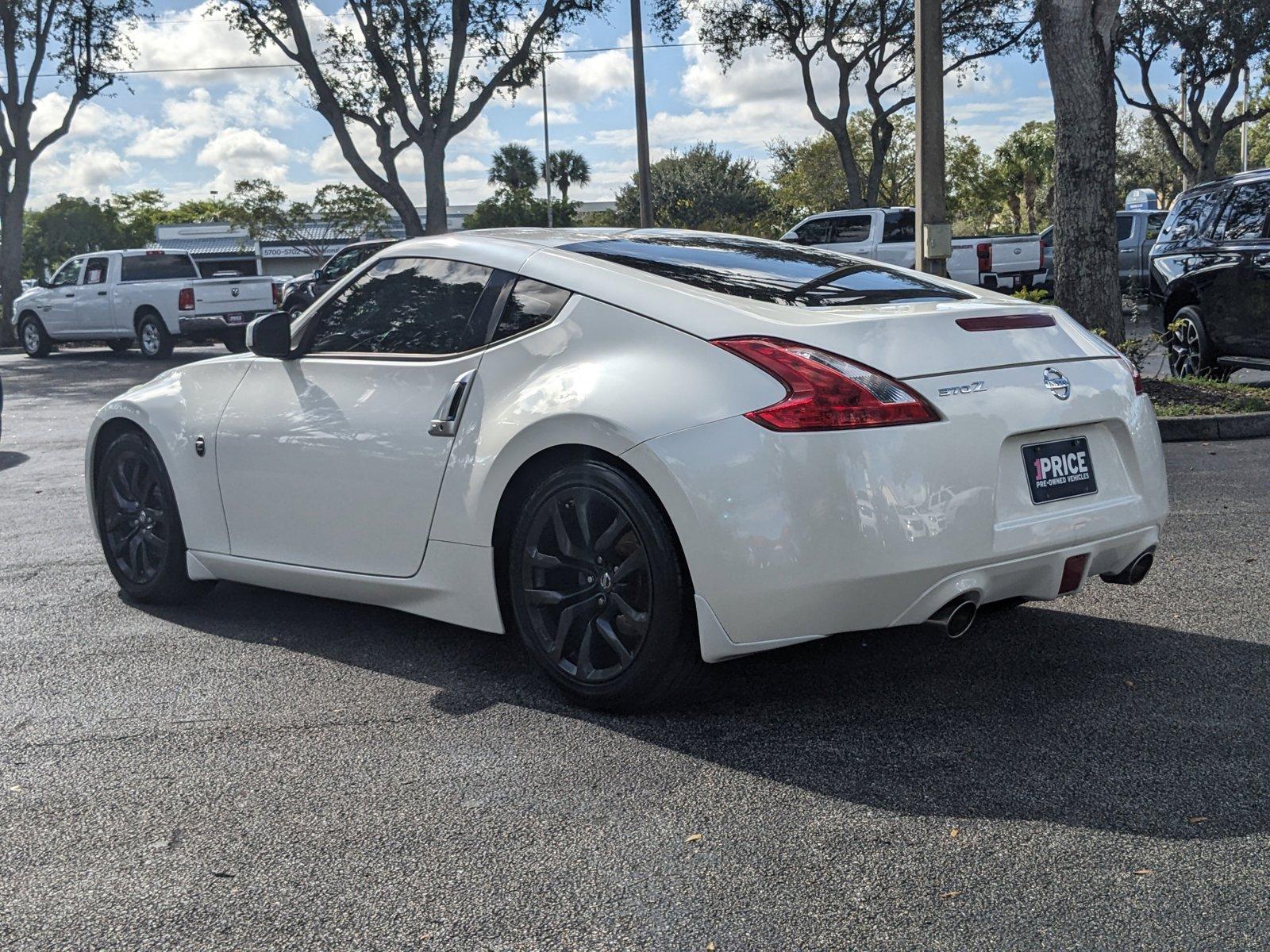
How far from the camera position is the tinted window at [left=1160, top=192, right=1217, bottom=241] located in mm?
11477

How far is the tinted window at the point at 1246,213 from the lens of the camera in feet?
35.2

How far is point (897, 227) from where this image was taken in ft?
73.1

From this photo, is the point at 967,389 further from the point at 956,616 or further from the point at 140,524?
the point at 140,524

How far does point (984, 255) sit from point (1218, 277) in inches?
482

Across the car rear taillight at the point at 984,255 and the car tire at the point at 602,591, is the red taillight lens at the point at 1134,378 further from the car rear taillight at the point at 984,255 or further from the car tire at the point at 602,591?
the car rear taillight at the point at 984,255

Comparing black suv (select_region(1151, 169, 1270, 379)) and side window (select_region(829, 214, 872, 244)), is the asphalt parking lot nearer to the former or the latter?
black suv (select_region(1151, 169, 1270, 379))

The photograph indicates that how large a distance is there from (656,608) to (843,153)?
92.7 feet

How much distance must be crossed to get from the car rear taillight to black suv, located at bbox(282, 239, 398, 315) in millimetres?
9577

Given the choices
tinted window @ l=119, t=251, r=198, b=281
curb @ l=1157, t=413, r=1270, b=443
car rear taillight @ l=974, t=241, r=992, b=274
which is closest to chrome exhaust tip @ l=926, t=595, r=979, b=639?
curb @ l=1157, t=413, r=1270, b=443

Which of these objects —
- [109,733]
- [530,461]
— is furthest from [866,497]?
[109,733]

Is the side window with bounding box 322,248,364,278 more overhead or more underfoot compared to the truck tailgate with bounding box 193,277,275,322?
more overhead

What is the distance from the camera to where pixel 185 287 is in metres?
22.8

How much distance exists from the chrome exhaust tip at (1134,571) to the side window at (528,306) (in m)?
1.87

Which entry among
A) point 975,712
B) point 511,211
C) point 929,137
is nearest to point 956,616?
point 975,712
